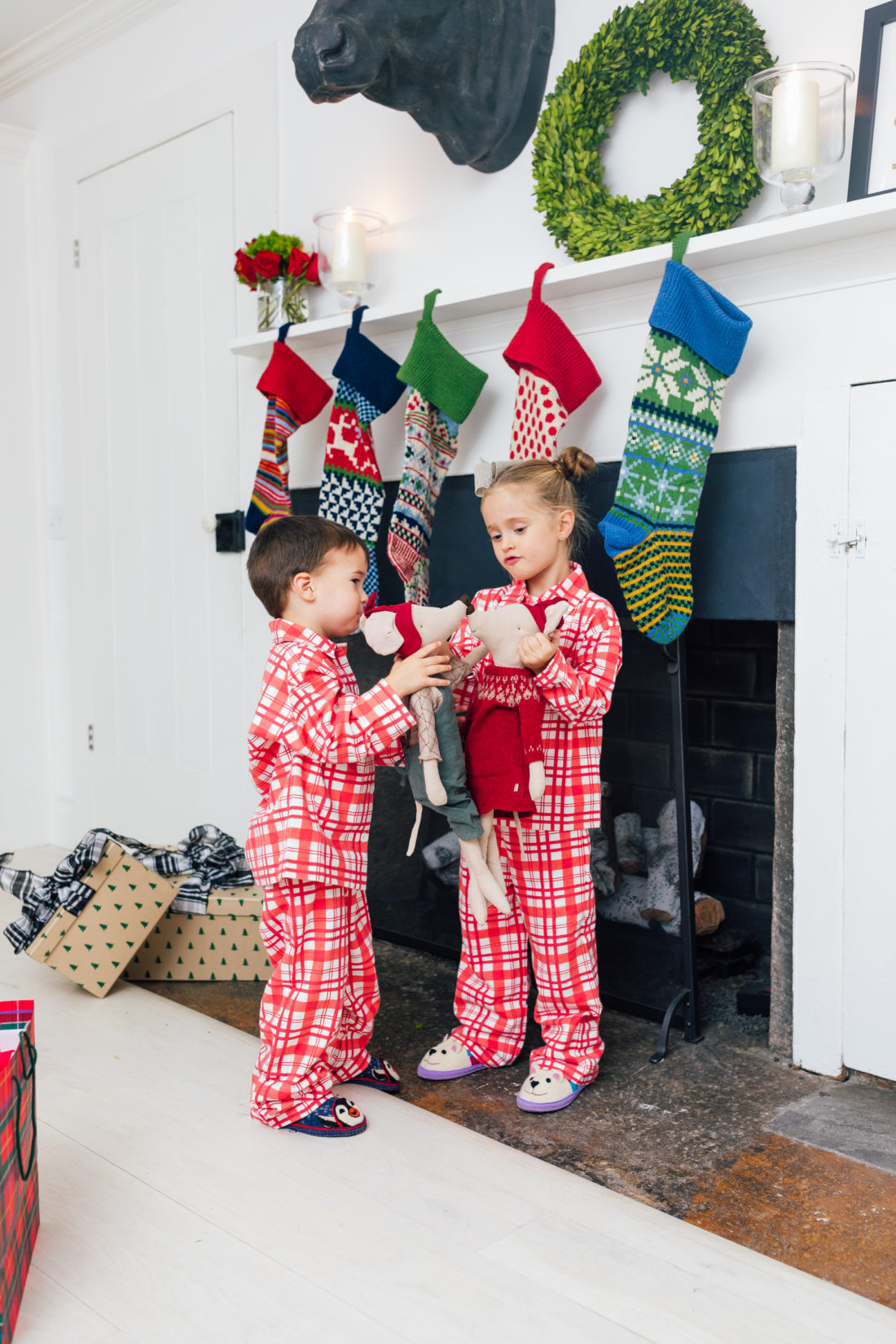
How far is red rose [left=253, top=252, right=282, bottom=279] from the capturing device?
2.54 metres

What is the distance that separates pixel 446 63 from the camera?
211 centimetres

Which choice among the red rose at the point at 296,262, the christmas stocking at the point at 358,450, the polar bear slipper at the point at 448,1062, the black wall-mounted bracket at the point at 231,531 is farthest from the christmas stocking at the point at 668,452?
the black wall-mounted bracket at the point at 231,531

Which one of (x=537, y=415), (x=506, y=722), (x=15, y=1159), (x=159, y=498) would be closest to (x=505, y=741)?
(x=506, y=722)

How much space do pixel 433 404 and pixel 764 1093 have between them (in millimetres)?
1433

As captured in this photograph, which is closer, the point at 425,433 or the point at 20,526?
the point at 425,433

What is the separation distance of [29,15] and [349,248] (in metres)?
1.51

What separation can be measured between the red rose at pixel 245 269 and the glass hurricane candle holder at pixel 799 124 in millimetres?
1247

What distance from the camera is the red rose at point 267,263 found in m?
2.54

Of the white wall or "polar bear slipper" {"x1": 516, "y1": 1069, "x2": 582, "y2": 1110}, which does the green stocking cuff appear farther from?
the white wall

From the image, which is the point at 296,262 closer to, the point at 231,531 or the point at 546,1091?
the point at 231,531

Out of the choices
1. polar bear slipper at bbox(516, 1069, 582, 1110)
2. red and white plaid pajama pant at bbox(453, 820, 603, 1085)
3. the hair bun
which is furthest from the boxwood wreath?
polar bear slipper at bbox(516, 1069, 582, 1110)

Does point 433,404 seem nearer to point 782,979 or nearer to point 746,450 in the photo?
point 746,450

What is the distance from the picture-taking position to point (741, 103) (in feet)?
5.88

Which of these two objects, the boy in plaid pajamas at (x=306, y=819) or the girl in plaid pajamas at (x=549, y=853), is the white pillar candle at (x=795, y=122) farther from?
the boy in plaid pajamas at (x=306, y=819)
